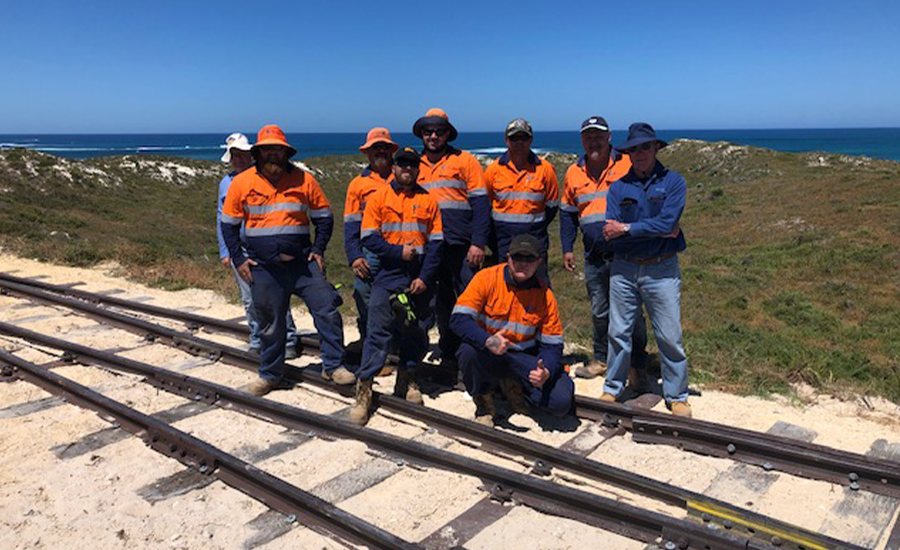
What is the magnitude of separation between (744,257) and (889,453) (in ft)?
46.3

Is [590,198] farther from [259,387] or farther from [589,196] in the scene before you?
[259,387]

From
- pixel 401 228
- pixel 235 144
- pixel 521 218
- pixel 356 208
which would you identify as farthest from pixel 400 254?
pixel 235 144

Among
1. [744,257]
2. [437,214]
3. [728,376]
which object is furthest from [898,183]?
[437,214]

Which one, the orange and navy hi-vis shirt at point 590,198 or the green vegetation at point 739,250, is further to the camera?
the green vegetation at point 739,250

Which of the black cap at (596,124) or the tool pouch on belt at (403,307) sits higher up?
the black cap at (596,124)

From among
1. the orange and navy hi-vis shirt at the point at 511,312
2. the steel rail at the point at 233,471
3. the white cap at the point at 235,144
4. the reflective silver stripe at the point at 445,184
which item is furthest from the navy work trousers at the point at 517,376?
the white cap at the point at 235,144

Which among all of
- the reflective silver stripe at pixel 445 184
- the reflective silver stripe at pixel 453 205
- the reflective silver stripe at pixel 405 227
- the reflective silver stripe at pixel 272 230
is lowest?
the reflective silver stripe at pixel 272 230

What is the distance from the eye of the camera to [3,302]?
10.5 m

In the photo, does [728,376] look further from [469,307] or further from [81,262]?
[81,262]

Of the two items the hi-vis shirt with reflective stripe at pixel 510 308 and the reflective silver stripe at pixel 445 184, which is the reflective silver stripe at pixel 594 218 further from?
the reflective silver stripe at pixel 445 184

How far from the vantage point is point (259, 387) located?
20.7 ft

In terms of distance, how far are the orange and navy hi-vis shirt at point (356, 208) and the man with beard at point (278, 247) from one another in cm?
20

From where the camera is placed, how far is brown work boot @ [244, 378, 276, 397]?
630 centimetres

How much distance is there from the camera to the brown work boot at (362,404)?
218 inches
